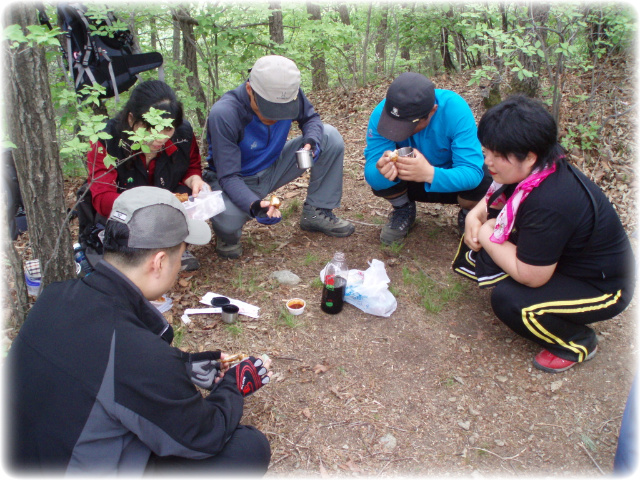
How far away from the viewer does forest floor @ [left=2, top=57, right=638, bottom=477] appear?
245 centimetres

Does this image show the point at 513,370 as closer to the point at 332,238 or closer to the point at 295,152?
the point at 332,238

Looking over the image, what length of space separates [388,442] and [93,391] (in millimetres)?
1572

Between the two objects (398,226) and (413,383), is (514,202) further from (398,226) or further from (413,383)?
(398,226)

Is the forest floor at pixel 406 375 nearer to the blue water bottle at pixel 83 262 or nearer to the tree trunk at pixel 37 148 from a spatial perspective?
the blue water bottle at pixel 83 262

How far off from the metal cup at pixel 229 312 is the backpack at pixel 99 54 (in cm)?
238

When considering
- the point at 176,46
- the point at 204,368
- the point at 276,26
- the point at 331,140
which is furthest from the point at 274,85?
the point at 176,46

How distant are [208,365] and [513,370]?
1898mm

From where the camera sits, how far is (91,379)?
1.59m

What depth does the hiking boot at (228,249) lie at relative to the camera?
4.14 m

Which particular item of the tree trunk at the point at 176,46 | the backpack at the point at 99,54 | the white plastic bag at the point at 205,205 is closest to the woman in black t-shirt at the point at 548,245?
the white plastic bag at the point at 205,205

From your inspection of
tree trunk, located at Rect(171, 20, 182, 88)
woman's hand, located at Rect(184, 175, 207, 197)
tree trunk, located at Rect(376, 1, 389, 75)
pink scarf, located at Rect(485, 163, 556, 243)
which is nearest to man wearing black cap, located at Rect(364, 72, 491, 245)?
pink scarf, located at Rect(485, 163, 556, 243)

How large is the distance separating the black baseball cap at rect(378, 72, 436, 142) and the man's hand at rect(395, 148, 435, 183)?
18cm

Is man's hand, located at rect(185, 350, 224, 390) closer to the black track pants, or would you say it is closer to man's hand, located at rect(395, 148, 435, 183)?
the black track pants

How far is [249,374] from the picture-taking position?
93.1 inches
